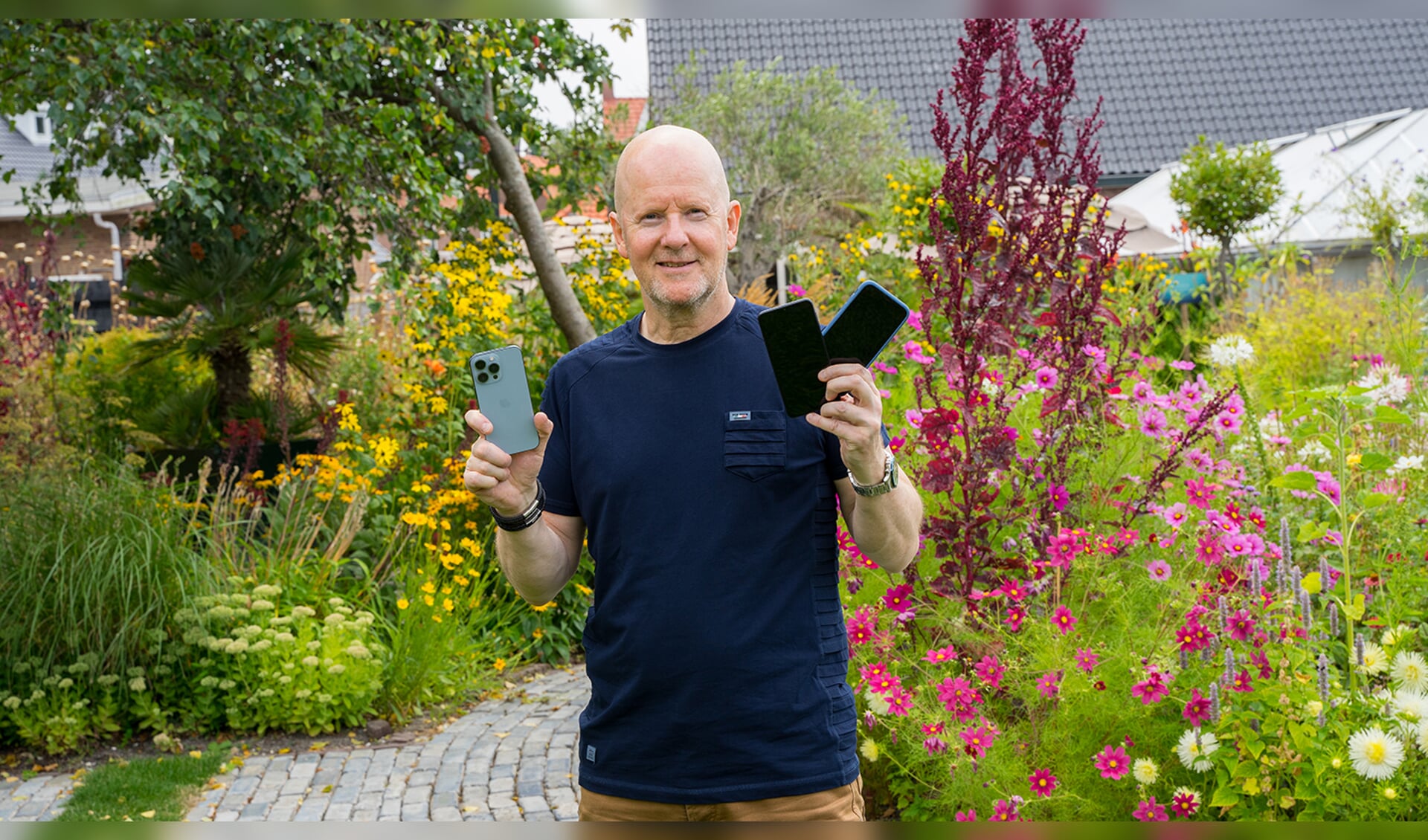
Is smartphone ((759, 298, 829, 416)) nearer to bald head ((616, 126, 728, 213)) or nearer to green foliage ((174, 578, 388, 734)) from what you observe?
bald head ((616, 126, 728, 213))

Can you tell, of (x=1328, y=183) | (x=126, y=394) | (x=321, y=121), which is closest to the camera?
(x=321, y=121)

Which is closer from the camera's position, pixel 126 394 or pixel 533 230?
pixel 533 230

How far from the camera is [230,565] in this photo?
4.98m

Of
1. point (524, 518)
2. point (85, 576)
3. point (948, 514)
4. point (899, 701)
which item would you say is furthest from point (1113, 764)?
point (85, 576)

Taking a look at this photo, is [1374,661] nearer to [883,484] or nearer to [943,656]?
[943,656]

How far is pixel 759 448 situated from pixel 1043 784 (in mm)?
1452

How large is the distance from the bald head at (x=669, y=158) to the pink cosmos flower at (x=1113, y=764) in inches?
64.9

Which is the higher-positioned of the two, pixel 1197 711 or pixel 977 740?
pixel 1197 711

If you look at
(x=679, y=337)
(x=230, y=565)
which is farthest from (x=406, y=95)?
(x=679, y=337)

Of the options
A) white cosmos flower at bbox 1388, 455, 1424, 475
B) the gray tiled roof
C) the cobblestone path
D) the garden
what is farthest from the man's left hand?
the gray tiled roof

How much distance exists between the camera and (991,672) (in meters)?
2.85

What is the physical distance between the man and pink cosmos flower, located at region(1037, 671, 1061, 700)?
1.07 meters

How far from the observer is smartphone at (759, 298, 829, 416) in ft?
4.49

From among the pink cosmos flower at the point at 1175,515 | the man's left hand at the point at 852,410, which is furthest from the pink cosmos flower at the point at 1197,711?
the man's left hand at the point at 852,410
